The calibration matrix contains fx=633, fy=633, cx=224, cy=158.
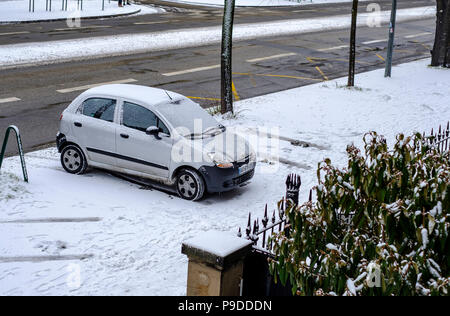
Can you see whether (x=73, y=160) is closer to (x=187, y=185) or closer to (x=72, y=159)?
(x=72, y=159)

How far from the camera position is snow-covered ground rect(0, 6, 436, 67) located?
76.1 ft

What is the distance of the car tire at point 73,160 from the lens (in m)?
11.6

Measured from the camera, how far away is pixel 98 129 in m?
11.3

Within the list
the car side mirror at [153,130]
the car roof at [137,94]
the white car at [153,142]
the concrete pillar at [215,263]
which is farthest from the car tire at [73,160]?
the concrete pillar at [215,263]

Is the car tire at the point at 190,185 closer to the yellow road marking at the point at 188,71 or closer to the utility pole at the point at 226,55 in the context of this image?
the utility pole at the point at 226,55

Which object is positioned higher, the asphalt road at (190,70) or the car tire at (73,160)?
the asphalt road at (190,70)

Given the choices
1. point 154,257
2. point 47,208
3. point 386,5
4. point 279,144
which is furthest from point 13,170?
point 386,5

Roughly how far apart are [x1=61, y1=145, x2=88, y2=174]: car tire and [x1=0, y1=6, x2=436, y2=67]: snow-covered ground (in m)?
11.1

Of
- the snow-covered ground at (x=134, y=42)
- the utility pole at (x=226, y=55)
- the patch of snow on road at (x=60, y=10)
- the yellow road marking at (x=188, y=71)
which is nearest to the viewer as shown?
the utility pole at (x=226, y=55)

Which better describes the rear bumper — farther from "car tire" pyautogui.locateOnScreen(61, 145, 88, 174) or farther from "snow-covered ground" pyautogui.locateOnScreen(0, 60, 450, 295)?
"car tire" pyautogui.locateOnScreen(61, 145, 88, 174)

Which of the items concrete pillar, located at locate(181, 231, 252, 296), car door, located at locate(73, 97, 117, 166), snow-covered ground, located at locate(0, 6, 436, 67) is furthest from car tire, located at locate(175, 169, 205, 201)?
snow-covered ground, located at locate(0, 6, 436, 67)

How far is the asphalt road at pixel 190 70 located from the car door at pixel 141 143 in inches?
120

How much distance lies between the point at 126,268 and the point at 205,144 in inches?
129

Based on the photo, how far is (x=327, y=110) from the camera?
58.0ft
